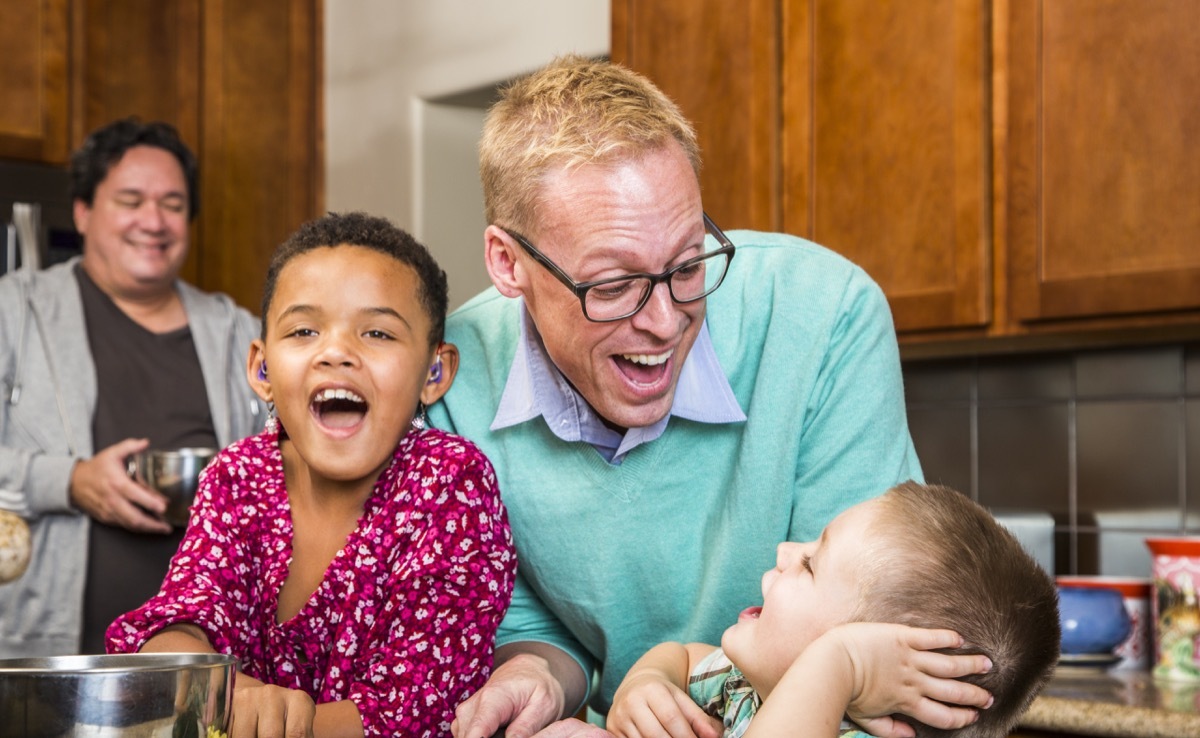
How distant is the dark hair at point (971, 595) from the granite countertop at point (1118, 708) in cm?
78

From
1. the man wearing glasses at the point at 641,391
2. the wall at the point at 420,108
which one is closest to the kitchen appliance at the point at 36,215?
the wall at the point at 420,108

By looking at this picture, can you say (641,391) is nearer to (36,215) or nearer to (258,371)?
(258,371)

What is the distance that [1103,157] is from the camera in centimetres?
216

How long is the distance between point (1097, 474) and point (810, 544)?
164cm

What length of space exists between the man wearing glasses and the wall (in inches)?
83.6

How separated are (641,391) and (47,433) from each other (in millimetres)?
1657

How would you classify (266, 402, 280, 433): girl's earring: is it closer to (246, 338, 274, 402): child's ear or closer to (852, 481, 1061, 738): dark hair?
(246, 338, 274, 402): child's ear

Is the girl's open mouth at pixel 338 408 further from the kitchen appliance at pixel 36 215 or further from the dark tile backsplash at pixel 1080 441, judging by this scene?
the kitchen appliance at pixel 36 215

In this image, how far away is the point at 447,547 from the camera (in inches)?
49.0

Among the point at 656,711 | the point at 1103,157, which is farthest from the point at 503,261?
the point at 1103,157

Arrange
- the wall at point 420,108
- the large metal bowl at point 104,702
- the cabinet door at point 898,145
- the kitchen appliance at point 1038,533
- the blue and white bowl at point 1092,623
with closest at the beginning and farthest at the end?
1. the large metal bowl at point 104,702
2. the blue and white bowl at point 1092,623
3. the cabinet door at point 898,145
4. the kitchen appliance at point 1038,533
5. the wall at point 420,108

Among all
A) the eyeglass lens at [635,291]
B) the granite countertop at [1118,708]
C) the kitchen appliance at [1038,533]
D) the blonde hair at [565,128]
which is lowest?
the granite countertop at [1118,708]

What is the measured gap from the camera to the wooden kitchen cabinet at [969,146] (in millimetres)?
2107

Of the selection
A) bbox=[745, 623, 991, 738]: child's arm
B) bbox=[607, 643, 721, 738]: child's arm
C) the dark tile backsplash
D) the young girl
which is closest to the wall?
the dark tile backsplash
